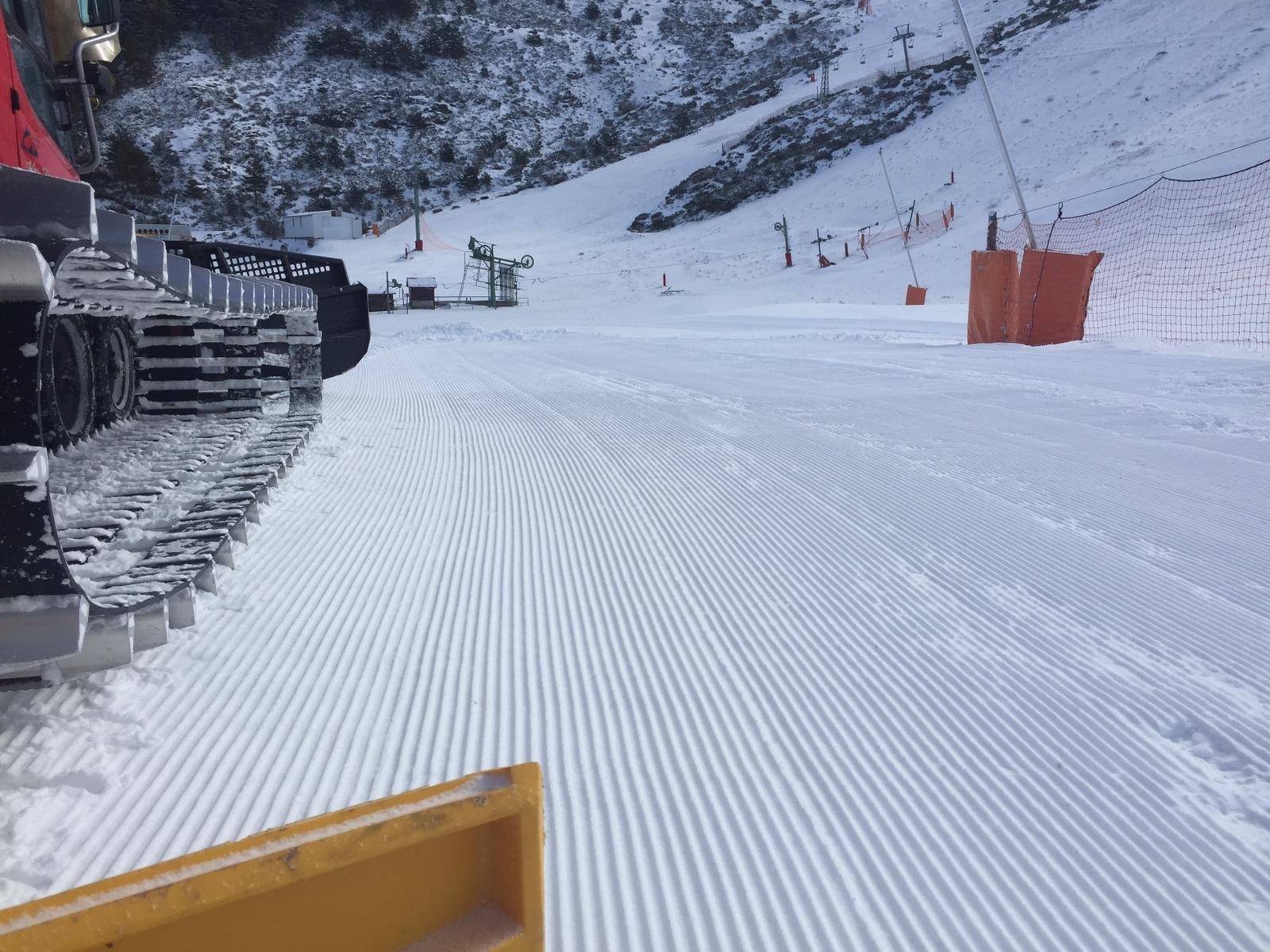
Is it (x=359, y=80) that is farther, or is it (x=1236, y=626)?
(x=359, y=80)

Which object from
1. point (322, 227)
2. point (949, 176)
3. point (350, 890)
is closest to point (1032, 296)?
point (350, 890)

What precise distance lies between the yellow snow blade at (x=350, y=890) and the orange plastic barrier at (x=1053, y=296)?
A: 10.2m

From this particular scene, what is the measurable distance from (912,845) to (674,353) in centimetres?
851

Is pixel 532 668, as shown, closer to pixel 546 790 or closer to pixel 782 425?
pixel 546 790

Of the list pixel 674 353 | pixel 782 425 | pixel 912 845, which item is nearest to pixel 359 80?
pixel 674 353

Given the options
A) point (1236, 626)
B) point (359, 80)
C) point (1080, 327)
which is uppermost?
point (359, 80)

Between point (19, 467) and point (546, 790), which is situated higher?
point (19, 467)

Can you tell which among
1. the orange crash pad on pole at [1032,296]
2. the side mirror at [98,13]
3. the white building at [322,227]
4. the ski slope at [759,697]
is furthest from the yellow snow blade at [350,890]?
the white building at [322,227]

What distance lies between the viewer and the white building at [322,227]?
38.1m

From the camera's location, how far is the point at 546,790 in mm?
1586

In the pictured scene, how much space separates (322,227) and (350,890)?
41735 millimetres

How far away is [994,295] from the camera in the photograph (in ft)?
33.0

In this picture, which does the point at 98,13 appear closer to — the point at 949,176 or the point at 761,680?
the point at 761,680

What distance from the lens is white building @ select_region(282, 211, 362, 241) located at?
3812cm
